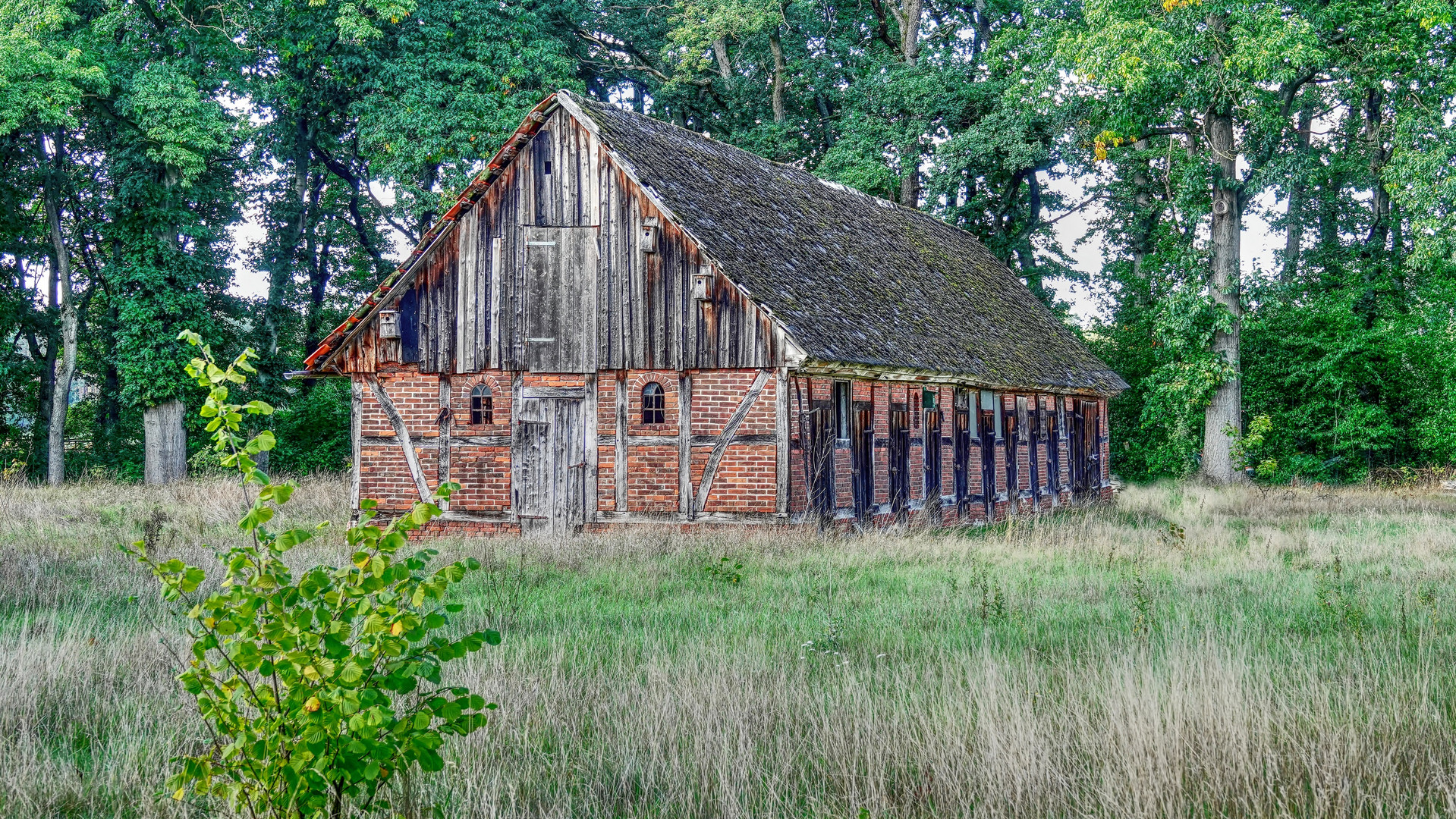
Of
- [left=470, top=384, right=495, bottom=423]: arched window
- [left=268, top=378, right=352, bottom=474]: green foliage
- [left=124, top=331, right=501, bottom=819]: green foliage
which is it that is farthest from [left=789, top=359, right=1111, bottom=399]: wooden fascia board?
[left=268, top=378, right=352, bottom=474]: green foliage

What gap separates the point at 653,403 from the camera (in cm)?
1689

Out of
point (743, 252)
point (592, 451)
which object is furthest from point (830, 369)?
point (592, 451)

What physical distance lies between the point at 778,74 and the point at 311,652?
3186 cm

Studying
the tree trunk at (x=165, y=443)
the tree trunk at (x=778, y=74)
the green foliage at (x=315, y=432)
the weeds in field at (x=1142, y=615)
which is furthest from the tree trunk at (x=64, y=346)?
the weeds in field at (x=1142, y=615)

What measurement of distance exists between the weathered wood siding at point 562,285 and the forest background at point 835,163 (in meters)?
10.3

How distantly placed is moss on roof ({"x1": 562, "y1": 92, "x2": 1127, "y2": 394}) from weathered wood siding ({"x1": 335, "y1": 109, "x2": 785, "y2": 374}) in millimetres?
457

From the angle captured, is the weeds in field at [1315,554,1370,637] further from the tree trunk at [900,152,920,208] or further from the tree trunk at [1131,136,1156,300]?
the tree trunk at [1131,136,1156,300]

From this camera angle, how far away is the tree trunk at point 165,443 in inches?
1077

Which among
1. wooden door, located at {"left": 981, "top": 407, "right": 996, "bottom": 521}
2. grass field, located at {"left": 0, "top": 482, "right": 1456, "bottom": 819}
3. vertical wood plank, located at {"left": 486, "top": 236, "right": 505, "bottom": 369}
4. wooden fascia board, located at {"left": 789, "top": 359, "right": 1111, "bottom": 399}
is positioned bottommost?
grass field, located at {"left": 0, "top": 482, "right": 1456, "bottom": 819}

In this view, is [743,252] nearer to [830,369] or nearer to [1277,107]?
[830,369]

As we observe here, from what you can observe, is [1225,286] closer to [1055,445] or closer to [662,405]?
[1055,445]

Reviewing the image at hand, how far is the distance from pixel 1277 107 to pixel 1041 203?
995cm

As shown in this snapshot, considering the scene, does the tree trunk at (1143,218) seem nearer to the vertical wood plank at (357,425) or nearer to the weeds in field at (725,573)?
the vertical wood plank at (357,425)

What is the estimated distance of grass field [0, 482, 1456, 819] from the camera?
526 centimetres
